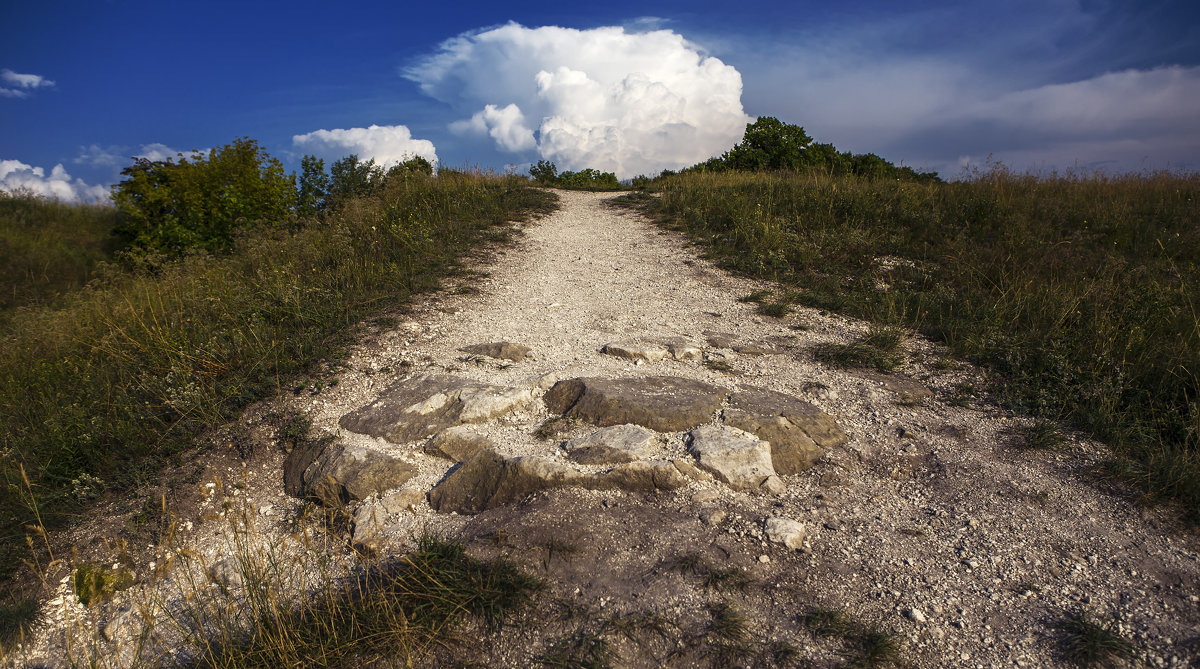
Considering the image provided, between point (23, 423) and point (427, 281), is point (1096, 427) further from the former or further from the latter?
point (23, 423)

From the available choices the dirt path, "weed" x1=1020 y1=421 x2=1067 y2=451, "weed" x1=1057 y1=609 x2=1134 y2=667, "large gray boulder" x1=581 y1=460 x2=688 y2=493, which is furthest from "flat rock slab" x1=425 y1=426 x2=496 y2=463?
"weed" x1=1020 y1=421 x2=1067 y2=451

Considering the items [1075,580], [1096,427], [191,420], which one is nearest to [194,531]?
[191,420]

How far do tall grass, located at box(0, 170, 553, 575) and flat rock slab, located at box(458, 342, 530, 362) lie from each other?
121 cm

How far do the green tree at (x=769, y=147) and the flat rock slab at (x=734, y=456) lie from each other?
47.7 feet

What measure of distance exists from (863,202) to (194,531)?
10.6 m

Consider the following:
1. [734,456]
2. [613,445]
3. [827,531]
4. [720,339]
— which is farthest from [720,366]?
[827,531]

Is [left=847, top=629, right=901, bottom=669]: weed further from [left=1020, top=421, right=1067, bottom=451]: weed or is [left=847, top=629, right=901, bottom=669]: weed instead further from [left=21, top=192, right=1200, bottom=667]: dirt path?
[left=1020, top=421, right=1067, bottom=451]: weed

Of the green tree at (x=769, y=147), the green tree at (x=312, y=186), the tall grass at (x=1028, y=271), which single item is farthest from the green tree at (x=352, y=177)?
the green tree at (x=769, y=147)

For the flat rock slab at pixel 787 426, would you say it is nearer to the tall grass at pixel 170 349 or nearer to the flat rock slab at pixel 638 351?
the flat rock slab at pixel 638 351

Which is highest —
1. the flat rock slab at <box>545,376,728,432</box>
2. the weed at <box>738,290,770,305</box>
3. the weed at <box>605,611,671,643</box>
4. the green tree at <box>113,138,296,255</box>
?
the green tree at <box>113,138,296,255</box>

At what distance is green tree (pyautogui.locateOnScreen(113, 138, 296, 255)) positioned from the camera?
1172 cm

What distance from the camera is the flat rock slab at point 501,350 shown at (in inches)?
200

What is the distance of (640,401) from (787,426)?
3.50ft

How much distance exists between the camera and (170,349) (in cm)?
474
